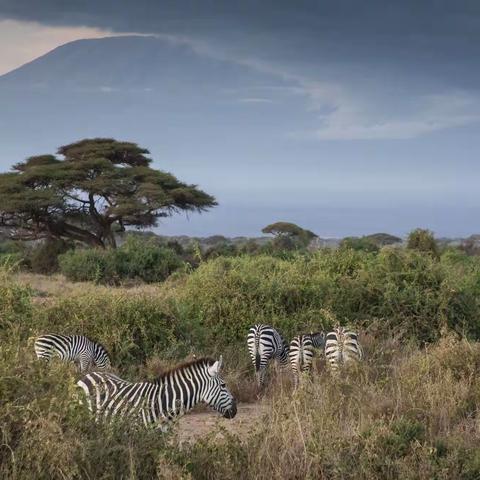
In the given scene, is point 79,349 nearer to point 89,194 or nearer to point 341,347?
point 341,347

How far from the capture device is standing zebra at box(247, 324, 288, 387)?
35.0 feet

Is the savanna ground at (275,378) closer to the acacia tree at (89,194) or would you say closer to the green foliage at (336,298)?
the green foliage at (336,298)

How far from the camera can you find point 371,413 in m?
6.86

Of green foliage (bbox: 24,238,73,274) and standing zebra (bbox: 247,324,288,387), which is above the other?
standing zebra (bbox: 247,324,288,387)

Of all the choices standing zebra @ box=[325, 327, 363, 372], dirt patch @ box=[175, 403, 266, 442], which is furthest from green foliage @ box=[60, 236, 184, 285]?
dirt patch @ box=[175, 403, 266, 442]

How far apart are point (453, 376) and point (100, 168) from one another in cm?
2766

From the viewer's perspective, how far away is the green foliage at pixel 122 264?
2388cm

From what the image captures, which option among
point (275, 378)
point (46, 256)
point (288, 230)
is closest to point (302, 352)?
point (275, 378)

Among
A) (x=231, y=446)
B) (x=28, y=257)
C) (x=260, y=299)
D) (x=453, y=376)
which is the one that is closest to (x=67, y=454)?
(x=231, y=446)

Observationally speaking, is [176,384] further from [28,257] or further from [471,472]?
[28,257]

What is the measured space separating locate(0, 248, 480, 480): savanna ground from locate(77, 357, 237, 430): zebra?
11.5 inches

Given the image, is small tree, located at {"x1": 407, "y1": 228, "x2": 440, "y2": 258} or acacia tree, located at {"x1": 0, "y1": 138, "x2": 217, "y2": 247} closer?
small tree, located at {"x1": 407, "y1": 228, "x2": 440, "y2": 258}

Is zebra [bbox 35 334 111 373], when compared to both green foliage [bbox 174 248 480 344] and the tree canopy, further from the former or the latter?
the tree canopy

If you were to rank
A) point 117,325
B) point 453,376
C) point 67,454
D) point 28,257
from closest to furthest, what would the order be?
point 67,454 → point 453,376 → point 117,325 → point 28,257
